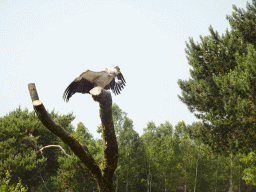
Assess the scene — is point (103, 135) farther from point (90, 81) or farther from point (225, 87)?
point (225, 87)

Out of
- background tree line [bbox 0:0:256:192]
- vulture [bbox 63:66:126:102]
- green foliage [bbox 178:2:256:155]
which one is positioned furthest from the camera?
background tree line [bbox 0:0:256:192]

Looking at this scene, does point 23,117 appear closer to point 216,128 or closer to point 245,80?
point 216,128

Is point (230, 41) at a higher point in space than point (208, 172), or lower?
higher

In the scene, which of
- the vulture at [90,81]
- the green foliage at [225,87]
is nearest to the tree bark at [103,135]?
the vulture at [90,81]

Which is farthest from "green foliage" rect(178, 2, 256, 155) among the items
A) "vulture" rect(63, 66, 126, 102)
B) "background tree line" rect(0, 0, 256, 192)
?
"vulture" rect(63, 66, 126, 102)

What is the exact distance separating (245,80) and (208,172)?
102ft

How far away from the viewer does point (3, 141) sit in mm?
19641

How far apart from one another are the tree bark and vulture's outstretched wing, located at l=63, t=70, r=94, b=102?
2.98 ft

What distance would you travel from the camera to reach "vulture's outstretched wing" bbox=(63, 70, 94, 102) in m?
4.10

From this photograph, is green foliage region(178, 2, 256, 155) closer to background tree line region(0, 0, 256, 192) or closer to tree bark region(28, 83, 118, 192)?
background tree line region(0, 0, 256, 192)

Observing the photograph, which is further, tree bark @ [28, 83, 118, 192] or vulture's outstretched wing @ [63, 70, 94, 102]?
vulture's outstretched wing @ [63, 70, 94, 102]

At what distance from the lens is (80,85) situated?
4391 mm

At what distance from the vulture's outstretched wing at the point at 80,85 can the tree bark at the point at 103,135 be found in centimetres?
91

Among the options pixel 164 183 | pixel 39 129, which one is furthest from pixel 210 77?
pixel 164 183
